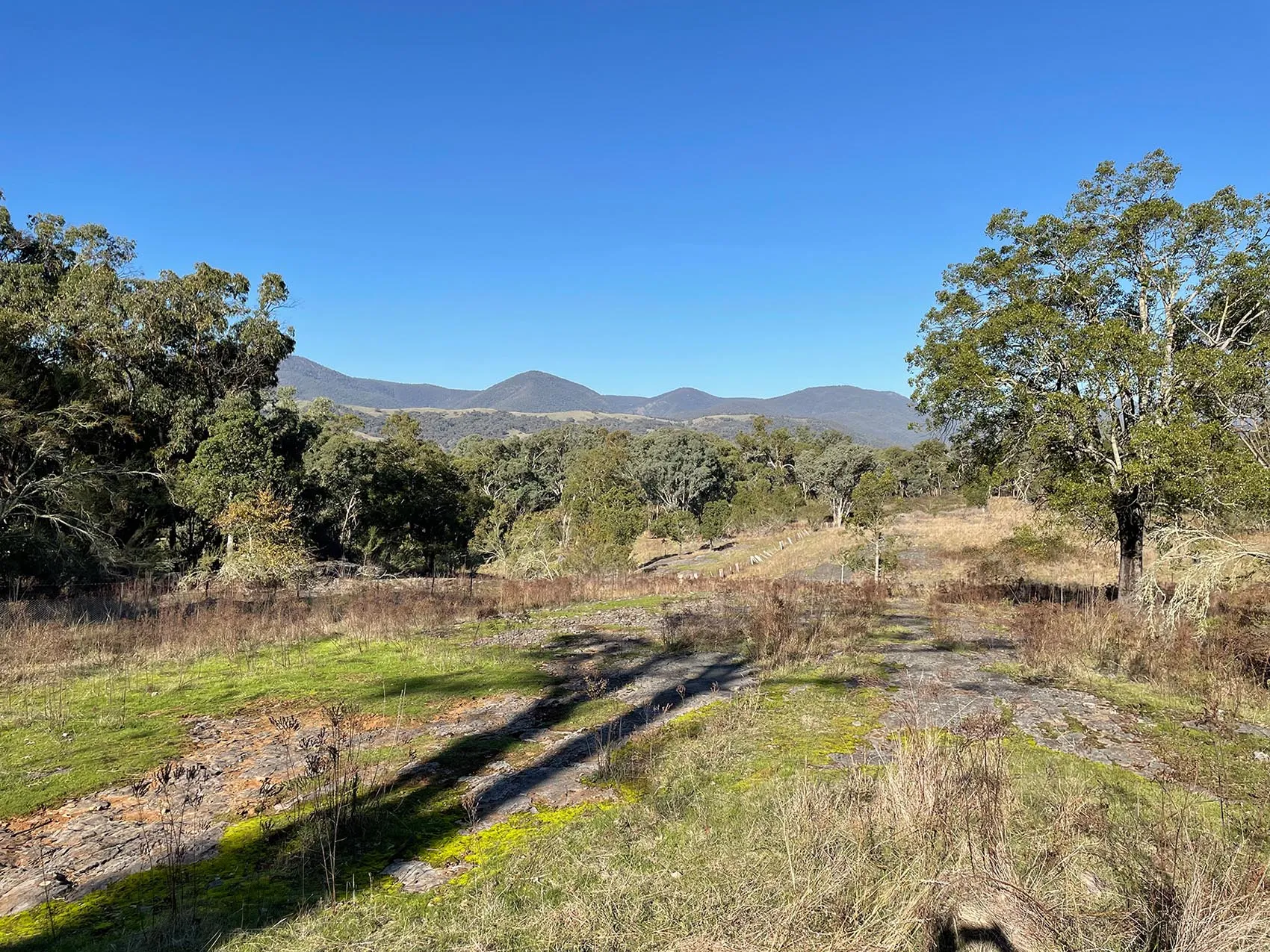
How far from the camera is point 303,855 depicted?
3.86 metres

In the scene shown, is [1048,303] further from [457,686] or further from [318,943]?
[318,943]

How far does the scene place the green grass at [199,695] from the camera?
546 cm

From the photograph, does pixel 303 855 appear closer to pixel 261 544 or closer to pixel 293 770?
pixel 293 770

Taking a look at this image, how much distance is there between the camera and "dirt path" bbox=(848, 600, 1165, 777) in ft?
18.6

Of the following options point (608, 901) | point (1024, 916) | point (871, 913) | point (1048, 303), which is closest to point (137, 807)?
point (608, 901)

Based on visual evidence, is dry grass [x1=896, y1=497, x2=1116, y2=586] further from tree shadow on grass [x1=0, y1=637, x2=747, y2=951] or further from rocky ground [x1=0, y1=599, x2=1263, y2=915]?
tree shadow on grass [x1=0, y1=637, x2=747, y2=951]

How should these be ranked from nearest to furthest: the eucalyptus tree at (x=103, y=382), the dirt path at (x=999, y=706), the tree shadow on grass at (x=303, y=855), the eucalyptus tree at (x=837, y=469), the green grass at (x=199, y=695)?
the tree shadow on grass at (x=303, y=855)
the green grass at (x=199, y=695)
the dirt path at (x=999, y=706)
the eucalyptus tree at (x=103, y=382)
the eucalyptus tree at (x=837, y=469)

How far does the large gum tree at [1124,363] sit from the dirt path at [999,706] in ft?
13.8

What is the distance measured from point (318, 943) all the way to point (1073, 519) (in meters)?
14.2

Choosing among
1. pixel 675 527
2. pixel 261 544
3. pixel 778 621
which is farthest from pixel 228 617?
pixel 675 527

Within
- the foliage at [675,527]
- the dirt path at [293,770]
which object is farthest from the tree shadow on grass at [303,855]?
the foliage at [675,527]

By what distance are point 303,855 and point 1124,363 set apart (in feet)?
44.5

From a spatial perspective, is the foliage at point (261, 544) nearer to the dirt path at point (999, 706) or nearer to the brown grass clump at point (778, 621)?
the brown grass clump at point (778, 621)

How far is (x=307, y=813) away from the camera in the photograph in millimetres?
4477
